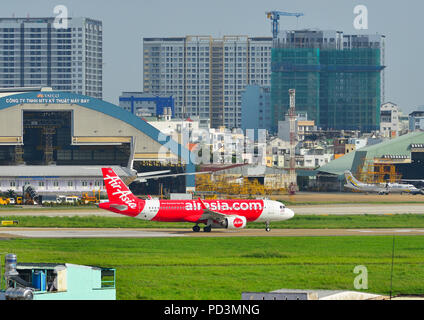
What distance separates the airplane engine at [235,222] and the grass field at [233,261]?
22.6 feet

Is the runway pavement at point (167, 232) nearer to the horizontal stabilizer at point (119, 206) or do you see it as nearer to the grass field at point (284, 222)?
the horizontal stabilizer at point (119, 206)

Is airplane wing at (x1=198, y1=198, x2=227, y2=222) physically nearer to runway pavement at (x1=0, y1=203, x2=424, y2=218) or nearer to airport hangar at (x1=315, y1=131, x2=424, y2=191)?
runway pavement at (x1=0, y1=203, x2=424, y2=218)

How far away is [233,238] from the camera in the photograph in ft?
257

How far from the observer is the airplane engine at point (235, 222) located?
8512cm

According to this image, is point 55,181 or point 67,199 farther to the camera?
point 55,181

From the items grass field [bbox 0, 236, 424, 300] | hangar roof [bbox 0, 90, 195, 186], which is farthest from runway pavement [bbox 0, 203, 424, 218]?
hangar roof [bbox 0, 90, 195, 186]

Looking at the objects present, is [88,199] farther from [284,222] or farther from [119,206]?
[119,206]

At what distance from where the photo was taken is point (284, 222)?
94750 millimetres

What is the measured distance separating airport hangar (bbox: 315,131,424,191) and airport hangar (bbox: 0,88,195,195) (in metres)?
45.6

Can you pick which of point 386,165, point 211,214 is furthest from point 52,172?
point 386,165

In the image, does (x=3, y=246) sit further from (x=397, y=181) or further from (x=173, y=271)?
(x=397, y=181)

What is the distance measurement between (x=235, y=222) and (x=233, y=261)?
2403 cm

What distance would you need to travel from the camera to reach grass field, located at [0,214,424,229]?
9056 centimetres

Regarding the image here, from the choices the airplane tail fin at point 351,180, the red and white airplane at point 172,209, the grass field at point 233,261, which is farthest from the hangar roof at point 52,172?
the grass field at point 233,261
